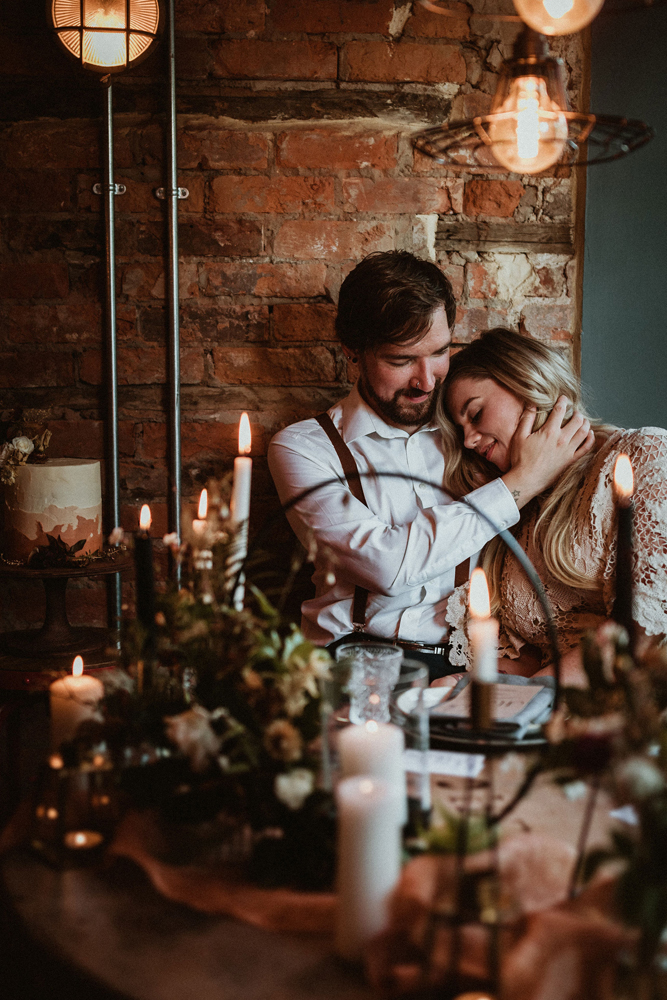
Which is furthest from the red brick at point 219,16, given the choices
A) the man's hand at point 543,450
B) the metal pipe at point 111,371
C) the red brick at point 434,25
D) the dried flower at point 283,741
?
the dried flower at point 283,741

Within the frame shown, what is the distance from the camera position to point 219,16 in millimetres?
2016

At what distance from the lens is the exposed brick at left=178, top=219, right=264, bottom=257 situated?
6.84ft

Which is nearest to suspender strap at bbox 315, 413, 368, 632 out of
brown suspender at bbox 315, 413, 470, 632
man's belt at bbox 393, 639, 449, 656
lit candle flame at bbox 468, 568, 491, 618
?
brown suspender at bbox 315, 413, 470, 632

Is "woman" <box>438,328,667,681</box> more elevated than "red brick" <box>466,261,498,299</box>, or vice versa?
"red brick" <box>466,261,498,299</box>

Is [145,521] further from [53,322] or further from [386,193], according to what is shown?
[386,193]

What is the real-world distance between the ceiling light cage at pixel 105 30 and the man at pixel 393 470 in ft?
2.24

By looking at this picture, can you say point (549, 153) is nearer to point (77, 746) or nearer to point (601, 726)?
point (601, 726)

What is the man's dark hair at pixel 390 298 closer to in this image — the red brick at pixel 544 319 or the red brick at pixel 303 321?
the red brick at pixel 303 321

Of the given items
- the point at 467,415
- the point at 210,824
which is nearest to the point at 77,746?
the point at 210,824

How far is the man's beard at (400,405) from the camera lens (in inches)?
79.0

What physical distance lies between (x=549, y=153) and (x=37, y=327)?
1.46 meters

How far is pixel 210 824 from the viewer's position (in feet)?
2.80

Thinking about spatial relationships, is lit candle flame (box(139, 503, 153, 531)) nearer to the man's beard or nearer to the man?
the man

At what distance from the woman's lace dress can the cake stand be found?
784 millimetres
